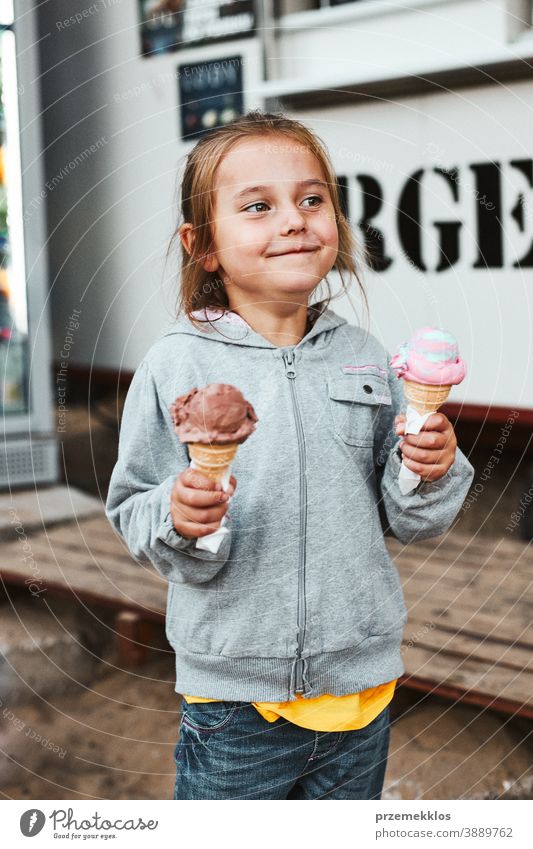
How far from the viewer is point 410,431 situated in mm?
616

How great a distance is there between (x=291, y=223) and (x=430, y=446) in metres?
0.18

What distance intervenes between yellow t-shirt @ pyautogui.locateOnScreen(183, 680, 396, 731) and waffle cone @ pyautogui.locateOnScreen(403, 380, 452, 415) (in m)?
0.22

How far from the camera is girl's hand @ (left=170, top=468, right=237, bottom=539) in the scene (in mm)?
559

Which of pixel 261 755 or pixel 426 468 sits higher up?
pixel 426 468

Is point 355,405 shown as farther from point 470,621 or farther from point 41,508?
point 41,508

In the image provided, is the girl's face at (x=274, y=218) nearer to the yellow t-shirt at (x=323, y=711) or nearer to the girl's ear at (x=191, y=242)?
the girl's ear at (x=191, y=242)

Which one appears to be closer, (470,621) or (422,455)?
(422,455)

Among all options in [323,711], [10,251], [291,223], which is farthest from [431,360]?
[10,251]

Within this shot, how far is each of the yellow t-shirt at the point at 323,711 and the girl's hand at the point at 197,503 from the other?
0.17 metres

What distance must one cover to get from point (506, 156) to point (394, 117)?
0.69 ft

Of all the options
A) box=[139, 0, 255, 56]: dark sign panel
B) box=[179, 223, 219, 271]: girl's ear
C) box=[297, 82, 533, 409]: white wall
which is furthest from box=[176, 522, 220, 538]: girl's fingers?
box=[139, 0, 255, 56]: dark sign panel

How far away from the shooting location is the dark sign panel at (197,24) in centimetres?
152
